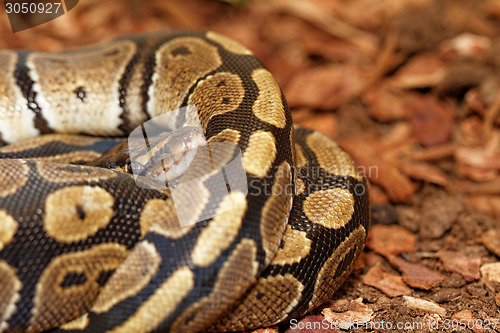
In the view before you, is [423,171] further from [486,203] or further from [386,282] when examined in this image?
[386,282]

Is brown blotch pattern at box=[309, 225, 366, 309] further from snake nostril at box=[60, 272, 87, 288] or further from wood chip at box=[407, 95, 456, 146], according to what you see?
wood chip at box=[407, 95, 456, 146]

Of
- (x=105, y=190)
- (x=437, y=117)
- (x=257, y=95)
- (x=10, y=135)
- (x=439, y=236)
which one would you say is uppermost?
(x=257, y=95)

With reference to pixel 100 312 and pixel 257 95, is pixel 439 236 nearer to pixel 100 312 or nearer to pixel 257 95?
pixel 257 95

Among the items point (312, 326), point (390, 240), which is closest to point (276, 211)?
point (312, 326)

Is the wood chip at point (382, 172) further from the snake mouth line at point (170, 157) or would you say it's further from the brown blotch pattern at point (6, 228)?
the brown blotch pattern at point (6, 228)

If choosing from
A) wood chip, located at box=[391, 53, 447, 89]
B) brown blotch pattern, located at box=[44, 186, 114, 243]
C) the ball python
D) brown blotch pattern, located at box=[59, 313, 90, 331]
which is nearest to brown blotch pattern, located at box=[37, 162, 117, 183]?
the ball python

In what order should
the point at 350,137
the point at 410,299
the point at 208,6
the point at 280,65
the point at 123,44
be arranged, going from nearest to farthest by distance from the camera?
1. the point at 410,299
2. the point at 123,44
3. the point at 350,137
4. the point at 280,65
5. the point at 208,6

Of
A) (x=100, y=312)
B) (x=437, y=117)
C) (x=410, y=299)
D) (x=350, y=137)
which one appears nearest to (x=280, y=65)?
(x=350, y=137)
